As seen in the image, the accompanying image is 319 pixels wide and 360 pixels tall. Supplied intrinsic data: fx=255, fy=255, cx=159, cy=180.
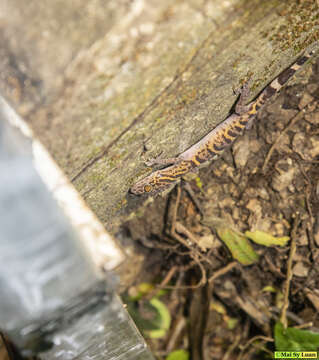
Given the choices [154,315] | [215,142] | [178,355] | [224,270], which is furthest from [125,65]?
[178,355]

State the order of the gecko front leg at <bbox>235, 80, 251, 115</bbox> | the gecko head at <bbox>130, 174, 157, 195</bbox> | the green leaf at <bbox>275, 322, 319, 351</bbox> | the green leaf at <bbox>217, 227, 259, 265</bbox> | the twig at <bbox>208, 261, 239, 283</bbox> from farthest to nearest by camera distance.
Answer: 1. the twig at <bbox>208, 261, 239, 283</bbox>
2. the green leaf at <bbox>217, 227, 259, 265</bbox>
3. the gecko head at <bbox>130, 174, 157, 195</bbox>
4. the green leaf at <bbox>275, 322, 319, 351</bbox>
5. the gecko front leg at <bbox>235, 80, 251, 115</bbox>

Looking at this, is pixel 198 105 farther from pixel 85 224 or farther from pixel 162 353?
pixel 162 353

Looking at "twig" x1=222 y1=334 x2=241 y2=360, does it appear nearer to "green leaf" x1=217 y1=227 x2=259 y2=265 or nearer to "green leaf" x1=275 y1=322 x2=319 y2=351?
"green leaf" x1=275 y1=322 x2=319 y2=351

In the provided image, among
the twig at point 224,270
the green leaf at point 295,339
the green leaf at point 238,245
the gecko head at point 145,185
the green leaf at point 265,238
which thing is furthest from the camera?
the twig at point 224,270

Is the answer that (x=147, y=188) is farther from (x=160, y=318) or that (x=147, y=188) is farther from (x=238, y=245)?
(x=160, y=318)

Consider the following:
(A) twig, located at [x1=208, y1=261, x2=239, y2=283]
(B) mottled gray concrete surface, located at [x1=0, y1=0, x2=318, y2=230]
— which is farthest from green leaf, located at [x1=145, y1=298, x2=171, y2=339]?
(B) mottled gray concrete surface, located at [x1=0, y1=0, x2=318, y2=230]

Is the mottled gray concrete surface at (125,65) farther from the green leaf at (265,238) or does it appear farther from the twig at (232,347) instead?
the twig at (232,347)

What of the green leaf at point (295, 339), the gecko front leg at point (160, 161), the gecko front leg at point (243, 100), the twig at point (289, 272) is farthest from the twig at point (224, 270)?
the gecko front leg at point (243, 100)
